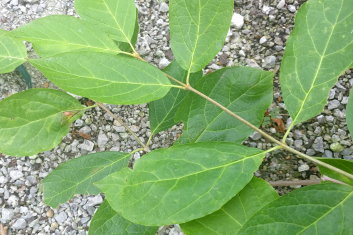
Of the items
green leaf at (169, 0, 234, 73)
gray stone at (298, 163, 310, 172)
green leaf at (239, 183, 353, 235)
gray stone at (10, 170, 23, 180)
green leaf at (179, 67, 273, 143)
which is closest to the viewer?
green leaf at (239, 183, 353, 235)

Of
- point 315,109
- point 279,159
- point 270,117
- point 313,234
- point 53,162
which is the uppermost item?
point 315,109

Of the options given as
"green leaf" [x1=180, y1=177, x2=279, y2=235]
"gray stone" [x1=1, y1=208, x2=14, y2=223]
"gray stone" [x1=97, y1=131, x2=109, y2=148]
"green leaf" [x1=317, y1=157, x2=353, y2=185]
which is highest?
"green leaf" [x1=317, y1=157, x2=353, y2=185]

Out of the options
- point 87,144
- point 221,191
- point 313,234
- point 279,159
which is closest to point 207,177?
point 221,191

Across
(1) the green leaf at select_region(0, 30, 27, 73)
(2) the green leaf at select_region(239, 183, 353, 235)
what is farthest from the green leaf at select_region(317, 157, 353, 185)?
(1) the green leaf at select_region(0, 30, 27, 73)

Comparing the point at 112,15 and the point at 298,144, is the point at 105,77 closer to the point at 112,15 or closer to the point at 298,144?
the point at 112,15

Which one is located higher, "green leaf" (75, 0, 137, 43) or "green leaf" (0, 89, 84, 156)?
"green leaf" (75, 0, 137, 43)

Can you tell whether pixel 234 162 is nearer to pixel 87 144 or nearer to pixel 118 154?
pixel 118 154

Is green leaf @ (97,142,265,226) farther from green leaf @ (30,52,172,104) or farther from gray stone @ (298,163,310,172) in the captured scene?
gray stone @ (298,163,310,172)

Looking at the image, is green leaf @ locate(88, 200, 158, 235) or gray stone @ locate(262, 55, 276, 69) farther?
gray stone @ locate(262, 55, 276, 69)
